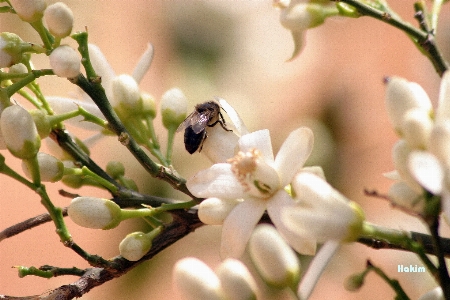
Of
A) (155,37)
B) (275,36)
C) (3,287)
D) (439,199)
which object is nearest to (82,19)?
(155,37)

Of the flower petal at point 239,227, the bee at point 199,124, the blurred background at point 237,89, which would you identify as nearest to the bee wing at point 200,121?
the bee at point 199,124

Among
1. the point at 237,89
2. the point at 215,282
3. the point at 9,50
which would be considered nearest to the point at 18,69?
the point at 9,50

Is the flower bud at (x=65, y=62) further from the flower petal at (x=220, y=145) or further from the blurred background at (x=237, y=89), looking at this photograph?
the blurred background at (x=237, y=89)

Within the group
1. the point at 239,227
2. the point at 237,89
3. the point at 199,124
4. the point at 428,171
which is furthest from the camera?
the point at 237,89

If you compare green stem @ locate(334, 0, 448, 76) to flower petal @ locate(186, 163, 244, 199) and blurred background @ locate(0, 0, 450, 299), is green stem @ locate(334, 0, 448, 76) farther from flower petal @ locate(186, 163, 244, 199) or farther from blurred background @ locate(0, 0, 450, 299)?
blurred background @ locate(0, 0, 450, 299)

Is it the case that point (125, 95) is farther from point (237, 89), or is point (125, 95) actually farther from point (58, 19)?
point (237, 89)

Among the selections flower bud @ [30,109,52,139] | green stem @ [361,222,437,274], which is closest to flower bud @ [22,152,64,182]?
flower bud @ [30,109,52,139]

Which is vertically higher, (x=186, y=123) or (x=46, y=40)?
Result: (x=46, y=40)
